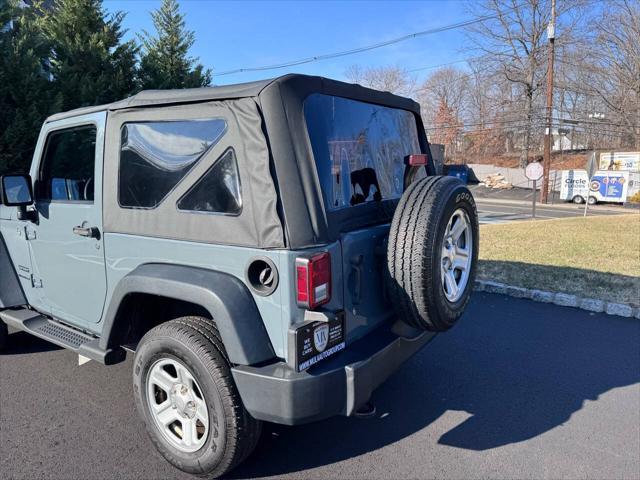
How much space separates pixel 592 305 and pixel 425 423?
11.2 feet

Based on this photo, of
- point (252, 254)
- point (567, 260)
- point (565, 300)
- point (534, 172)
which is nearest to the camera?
point (252, 254)

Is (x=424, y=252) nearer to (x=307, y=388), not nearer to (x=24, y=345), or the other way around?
(x=307, y=388)

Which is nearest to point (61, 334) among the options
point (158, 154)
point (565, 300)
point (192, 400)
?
point (192, 400)

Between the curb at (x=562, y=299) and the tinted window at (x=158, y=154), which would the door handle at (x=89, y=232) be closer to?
the tinted window at (x=158, y=154)

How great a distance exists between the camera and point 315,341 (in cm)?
225

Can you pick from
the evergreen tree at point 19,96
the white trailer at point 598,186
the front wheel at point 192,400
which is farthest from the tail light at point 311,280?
the white trailer at point 598,186

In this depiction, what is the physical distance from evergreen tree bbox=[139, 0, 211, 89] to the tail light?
1167 cm

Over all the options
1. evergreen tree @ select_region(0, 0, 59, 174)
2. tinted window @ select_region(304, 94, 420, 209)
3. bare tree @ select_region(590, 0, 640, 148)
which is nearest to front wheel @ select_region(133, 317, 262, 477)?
tinted window @ select_region(304, 94, 420, 209)

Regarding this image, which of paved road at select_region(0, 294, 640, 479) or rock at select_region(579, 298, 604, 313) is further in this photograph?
rock at select_region(579, 298, 604, 313)

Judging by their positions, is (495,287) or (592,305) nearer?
(592,305)

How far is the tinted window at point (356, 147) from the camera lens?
2.50 m

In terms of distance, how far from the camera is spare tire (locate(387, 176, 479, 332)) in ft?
8.17

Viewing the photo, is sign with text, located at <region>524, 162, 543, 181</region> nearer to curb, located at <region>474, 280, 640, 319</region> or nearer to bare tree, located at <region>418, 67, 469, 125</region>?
curb, located at <region>474, 280, 640, 319</region>

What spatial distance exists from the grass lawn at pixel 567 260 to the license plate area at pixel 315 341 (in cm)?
457
